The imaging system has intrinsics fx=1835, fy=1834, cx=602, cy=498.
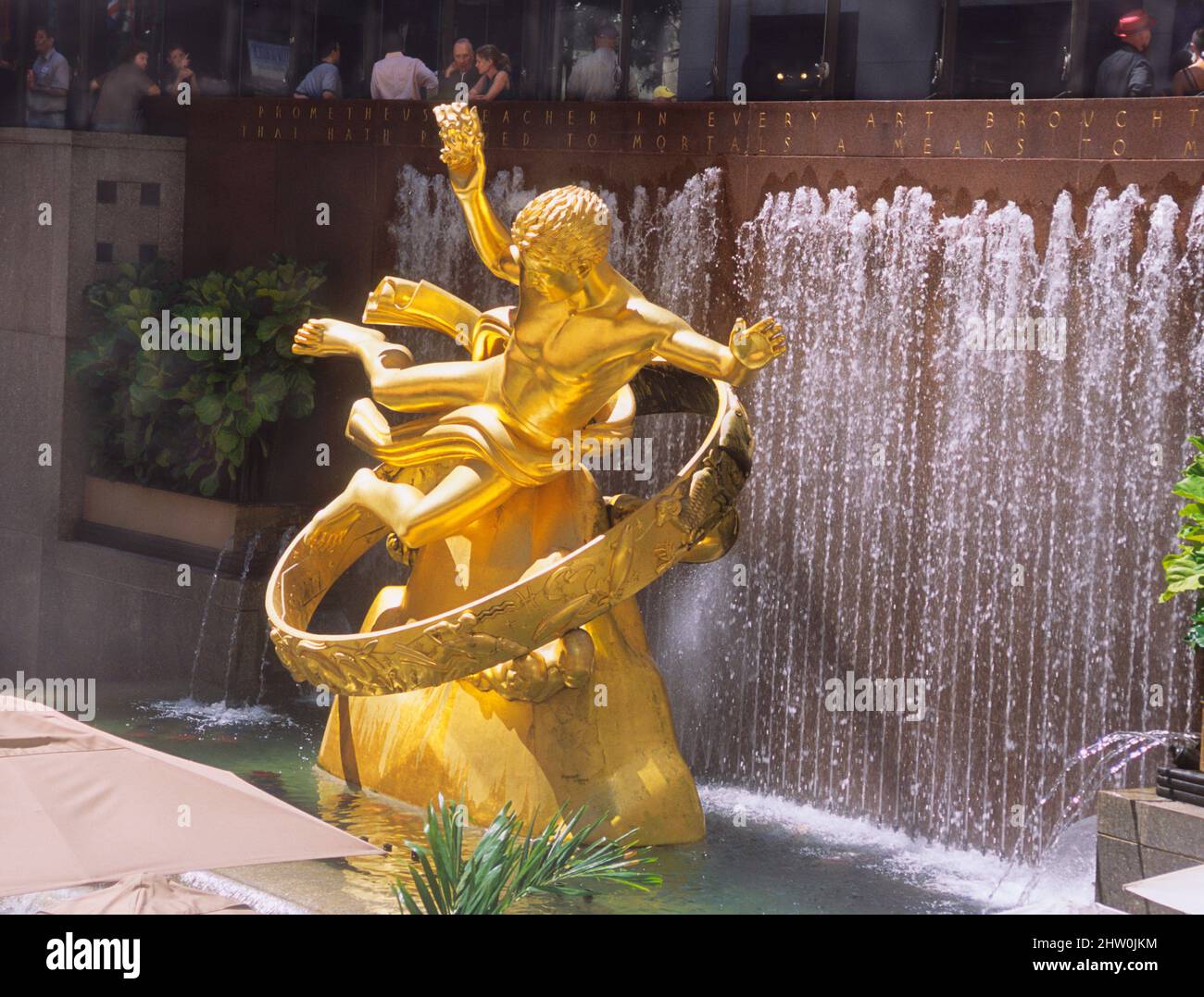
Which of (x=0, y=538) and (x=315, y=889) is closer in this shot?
(x=315, y=889)

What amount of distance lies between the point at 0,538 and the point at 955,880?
946cm

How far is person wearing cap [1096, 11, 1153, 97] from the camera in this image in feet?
35.7

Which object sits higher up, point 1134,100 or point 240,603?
point 1134,100

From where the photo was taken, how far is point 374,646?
9.50 metres

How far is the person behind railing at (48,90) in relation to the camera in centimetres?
1683

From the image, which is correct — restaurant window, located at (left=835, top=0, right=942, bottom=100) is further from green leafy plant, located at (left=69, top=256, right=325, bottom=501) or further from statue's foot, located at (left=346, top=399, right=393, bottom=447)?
statue's foot, located at (left=346, top=399, right=393, bottom=447)

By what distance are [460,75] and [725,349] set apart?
21.5 feet

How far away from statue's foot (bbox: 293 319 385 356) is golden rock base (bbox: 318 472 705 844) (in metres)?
1.28

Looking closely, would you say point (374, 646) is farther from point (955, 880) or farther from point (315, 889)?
point (955, 880)

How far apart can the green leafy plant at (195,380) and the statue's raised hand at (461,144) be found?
13.5ft

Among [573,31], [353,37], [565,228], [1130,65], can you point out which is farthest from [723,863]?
[353,37]

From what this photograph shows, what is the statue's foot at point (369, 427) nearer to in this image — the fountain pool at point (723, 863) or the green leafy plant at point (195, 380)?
the fountain pool at point (723, 863)

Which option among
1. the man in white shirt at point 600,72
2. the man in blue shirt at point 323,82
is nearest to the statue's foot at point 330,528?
the man in white shirt at point 600,72
